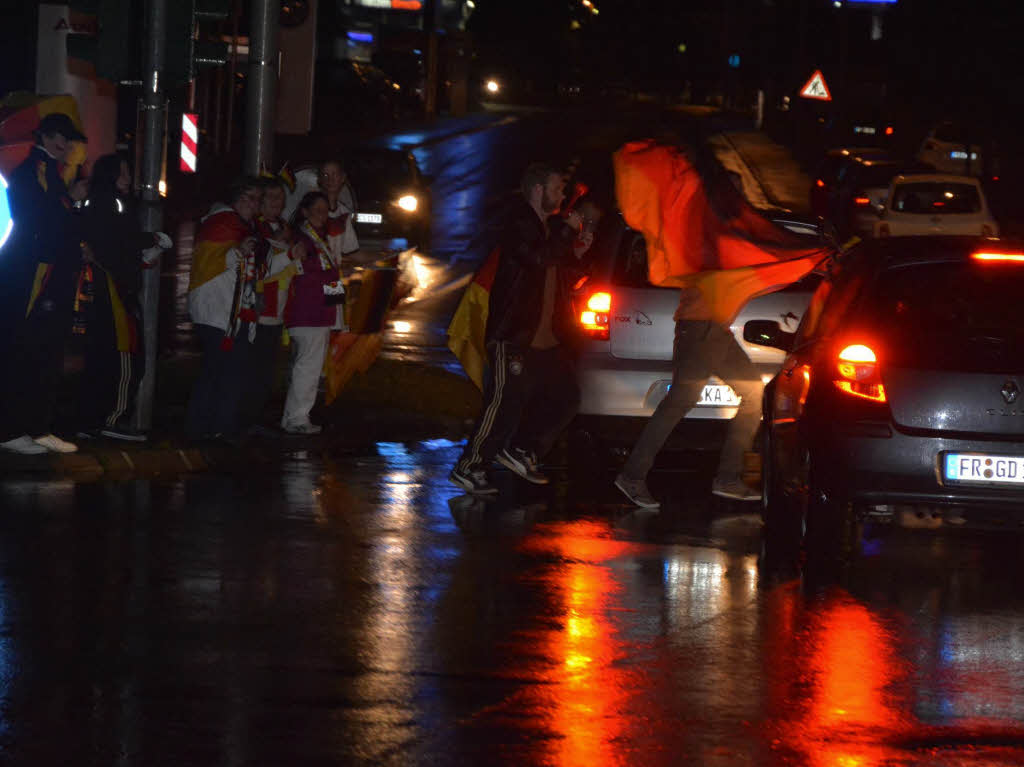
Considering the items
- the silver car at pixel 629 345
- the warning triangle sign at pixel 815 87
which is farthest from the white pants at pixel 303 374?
the warning triangle sign at pixel 815 87

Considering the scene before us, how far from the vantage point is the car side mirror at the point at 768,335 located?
377 inches

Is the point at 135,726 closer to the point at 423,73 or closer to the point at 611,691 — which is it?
the point at 611,691

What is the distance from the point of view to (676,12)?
115 meters

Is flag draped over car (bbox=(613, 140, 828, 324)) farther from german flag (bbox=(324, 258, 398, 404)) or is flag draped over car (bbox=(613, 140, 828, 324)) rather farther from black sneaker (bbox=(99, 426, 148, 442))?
black sneaker (bbox=(99, 426, 148, 442))

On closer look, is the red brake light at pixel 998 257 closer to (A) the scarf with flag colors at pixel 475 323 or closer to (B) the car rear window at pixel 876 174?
(A) the scarf with flag colors at pixel 475 323

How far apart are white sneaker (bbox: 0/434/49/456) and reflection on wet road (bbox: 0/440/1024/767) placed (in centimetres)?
67

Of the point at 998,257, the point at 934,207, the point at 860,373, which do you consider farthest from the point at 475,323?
the point at 934,207

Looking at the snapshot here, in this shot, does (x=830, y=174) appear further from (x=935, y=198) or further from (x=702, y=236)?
(x=702, y=236)

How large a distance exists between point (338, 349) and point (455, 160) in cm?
3467

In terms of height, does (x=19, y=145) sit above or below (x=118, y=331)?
above

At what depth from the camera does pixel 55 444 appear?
1091 cm

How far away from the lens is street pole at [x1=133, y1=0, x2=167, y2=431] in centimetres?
1131

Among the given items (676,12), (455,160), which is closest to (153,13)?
(455,160)

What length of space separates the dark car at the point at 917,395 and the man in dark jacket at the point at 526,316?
2209 millimetres
